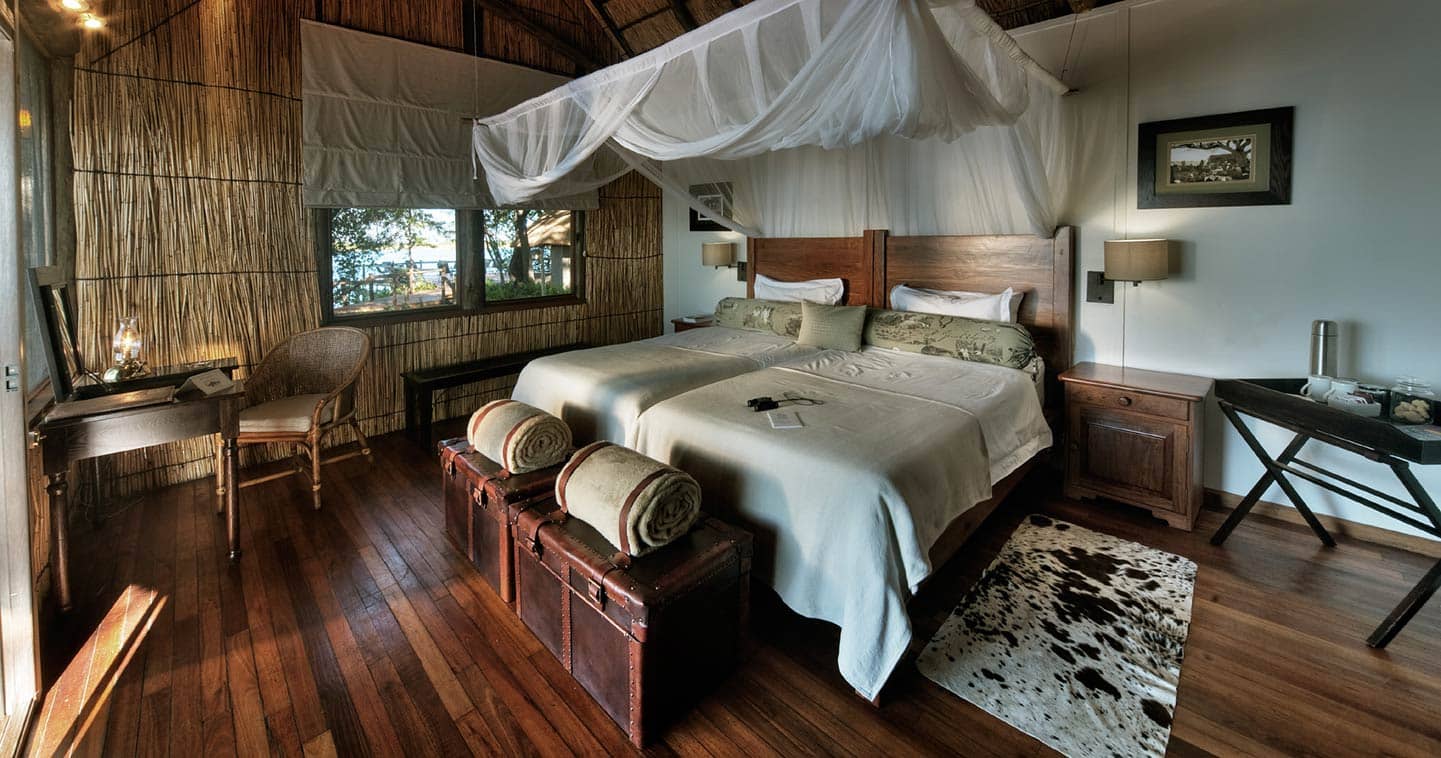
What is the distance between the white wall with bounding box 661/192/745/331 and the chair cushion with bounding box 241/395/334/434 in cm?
311

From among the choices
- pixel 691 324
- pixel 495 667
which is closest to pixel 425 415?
pixel 691 324

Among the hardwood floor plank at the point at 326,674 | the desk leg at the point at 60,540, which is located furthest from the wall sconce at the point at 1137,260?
the desk leg at the point at 60,540

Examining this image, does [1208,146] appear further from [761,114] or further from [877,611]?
[877,611]

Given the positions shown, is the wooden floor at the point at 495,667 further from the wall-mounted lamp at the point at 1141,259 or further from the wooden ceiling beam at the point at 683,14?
the wooden ceiling beam at the point at 683,14

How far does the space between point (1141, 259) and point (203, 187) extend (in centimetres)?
477

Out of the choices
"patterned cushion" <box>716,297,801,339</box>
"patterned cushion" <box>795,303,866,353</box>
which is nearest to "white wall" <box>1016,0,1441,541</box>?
"patterned cushion" <box>795,303,866,353</box>

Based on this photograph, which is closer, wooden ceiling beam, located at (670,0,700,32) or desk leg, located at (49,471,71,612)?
desk leg, located at (49,471,71,612)

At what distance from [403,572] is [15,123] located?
5.83 feet

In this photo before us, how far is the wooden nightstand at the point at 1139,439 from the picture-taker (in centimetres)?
278

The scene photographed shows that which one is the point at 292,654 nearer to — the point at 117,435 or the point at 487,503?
→ the point at 487,503

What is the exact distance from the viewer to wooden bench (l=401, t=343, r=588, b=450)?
3.96m

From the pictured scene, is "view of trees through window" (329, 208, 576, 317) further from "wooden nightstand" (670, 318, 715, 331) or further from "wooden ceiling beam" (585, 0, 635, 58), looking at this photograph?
"wooden ceiling beam" (585, 0, 635, 58)

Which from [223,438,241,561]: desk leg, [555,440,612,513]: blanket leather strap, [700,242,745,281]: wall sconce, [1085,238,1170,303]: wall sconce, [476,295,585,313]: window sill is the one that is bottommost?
[223,438,241,561]: desk leg

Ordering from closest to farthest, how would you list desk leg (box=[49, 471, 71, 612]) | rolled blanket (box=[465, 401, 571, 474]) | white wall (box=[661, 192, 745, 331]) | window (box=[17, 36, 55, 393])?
desk leg (box=[49, 471, 71, 612]) < rolled blanket (box=[465, 401, 571, 474]) < window (box=[17, 36, 55, 393]) < white wall (box=[661, 192, 745, 331])
